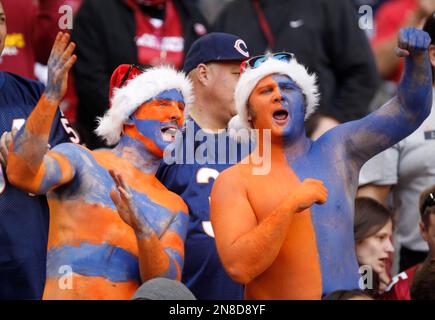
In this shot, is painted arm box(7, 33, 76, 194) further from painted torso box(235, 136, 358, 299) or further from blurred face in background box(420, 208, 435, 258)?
blurred face in background box(420, 208, 435, 258)

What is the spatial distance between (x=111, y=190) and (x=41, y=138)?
491 mm

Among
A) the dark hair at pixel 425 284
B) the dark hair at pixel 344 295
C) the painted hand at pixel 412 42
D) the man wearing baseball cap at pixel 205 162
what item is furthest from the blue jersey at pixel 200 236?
the painted hand at pixel 412 42

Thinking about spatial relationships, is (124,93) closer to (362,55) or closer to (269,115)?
(269,115)

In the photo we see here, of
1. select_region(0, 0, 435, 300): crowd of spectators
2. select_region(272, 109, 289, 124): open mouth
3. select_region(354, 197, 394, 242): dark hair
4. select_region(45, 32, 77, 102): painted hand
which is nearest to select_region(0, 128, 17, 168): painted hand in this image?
select_region(45, 32, 77, 102): painted hand

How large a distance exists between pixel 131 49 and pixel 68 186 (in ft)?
8.11

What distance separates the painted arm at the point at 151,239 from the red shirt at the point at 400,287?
129 cm

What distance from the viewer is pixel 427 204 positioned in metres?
6.49

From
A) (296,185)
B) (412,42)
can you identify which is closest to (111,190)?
(296,185)

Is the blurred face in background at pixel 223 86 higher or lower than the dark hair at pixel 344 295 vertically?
higher

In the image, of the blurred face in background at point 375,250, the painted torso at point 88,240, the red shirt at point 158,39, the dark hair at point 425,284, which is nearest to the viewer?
the painted torso at point 88,240

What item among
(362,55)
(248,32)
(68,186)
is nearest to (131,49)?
(248,32)

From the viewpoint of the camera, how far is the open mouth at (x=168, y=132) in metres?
5.82

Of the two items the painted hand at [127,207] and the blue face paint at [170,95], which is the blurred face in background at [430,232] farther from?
the painted hand at [127,207]
